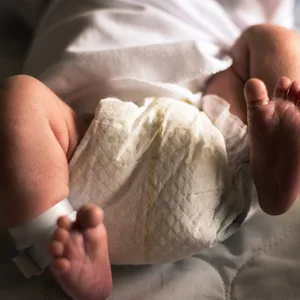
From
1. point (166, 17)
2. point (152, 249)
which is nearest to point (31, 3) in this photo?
point (166, 17)

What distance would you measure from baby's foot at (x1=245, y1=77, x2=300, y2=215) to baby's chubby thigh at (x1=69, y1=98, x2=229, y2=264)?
0.20ft

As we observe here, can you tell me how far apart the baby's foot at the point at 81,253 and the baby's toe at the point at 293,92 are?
27cm

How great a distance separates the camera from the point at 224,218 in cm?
76

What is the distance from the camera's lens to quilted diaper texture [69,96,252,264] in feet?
2.35

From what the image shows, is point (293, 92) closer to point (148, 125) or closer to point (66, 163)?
point (148, 125)

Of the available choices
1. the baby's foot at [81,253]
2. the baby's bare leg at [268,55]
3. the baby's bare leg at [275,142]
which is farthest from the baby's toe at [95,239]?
the baby's bare leg at [268,55]

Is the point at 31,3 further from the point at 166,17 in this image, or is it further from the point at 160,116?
the point at 160,116

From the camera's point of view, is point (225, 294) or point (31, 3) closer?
point (225, 294)

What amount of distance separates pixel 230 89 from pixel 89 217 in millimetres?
352

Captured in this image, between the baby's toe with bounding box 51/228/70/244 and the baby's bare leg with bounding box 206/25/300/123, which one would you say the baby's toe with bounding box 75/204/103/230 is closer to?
the baby's toe with bounding box 51/228/70/244

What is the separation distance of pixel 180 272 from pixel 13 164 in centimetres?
28

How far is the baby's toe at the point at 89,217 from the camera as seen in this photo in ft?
1.98

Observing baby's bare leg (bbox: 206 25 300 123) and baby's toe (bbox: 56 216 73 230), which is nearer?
baby's toe (bbox: 56 216 73 230)

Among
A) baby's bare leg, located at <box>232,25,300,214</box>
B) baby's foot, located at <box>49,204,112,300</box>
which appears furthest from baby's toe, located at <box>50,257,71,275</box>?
baby's bare leg, located at <box>232,25,300,214</box>
